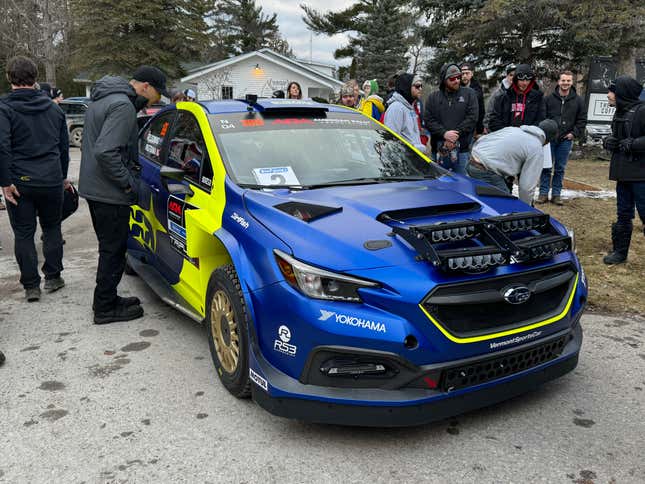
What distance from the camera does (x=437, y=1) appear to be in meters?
20.5

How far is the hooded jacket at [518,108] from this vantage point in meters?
7.35

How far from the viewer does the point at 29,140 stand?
4.94 meters

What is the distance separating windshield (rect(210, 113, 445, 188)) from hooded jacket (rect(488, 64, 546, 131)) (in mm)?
3650

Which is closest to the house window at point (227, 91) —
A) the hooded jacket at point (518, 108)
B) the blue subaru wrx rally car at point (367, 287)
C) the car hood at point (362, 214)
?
the hooded jacket at point (518, 108)

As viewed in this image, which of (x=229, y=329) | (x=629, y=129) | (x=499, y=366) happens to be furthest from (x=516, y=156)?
(x=229, y=329)

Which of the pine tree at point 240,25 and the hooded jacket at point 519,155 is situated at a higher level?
the pine tree at point 240,25

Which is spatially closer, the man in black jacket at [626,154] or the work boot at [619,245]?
the man in black jacket at [626,154]

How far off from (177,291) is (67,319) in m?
1.15

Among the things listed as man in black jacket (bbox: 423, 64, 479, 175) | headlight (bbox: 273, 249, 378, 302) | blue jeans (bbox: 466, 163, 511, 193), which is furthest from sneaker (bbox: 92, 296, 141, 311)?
man in black jacket (bbox: 423, 64, 479, 175)

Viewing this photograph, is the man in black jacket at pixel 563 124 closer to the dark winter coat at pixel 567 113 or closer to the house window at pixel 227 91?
the dark winter coat at pixel 567 113

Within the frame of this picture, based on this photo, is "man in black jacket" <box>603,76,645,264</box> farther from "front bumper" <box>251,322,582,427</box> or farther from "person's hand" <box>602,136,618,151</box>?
"front bumper" <box>251,322,582,427</box>

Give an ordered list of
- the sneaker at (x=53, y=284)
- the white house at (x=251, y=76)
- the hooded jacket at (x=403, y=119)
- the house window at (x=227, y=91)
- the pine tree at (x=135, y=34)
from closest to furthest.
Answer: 1. the sneaker at (x=53, y=284)
2. the hooded jacket at (x=403, y=119)
3. the pine tree at (x=135, y=34)
4. the white house at (x=251, y=76)
5. the house window at (x=227, y=91)

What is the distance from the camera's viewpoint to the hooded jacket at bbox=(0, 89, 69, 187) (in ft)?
15.6

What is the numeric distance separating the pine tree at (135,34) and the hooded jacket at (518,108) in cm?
2779
